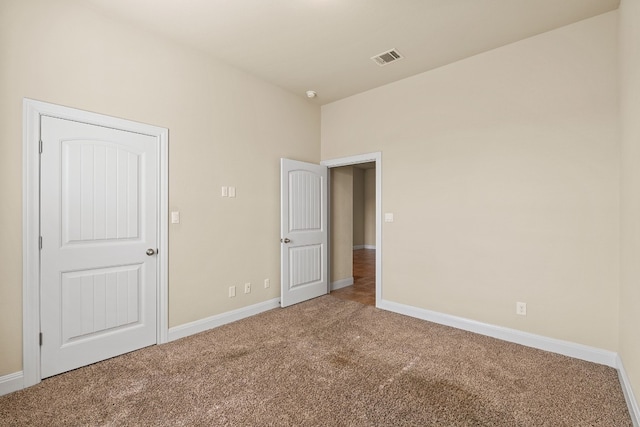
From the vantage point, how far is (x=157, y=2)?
232 centimetres

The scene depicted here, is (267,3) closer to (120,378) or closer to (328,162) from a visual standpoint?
(328,162)

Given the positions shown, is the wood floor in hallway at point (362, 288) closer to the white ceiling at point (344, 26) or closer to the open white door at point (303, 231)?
the open white door at point (303, 231)

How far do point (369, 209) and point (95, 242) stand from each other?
8582mm

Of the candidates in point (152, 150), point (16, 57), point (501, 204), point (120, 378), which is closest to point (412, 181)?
point (501, 204)

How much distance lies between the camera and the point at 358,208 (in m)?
10.1

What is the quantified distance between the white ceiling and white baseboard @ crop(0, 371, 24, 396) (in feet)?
9.46

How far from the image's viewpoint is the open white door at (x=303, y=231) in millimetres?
3861

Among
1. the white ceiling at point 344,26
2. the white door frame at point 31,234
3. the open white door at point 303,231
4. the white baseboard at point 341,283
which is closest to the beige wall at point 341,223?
the white baseboard at point 341,283

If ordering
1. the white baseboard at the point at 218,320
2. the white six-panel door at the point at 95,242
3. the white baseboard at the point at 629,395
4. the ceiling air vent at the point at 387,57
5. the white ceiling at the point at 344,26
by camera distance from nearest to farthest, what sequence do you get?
the white baseboard at the point at 629,395, the white six-panel door at the point at 95,242, the white ceiling at the point at 344,26, the white baseboard at the point at 218,320, the ceiling air vent at the point at 387,57

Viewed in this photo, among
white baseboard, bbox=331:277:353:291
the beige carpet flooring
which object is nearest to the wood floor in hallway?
white baseboard, bbox=331:277:353:291

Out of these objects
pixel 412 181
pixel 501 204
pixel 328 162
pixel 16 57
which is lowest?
pixel 501 204

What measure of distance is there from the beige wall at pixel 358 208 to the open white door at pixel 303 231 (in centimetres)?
552

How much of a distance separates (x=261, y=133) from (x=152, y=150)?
4.41 feet

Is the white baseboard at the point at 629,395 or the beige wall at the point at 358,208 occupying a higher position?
the beige wall at the point at 358,208
